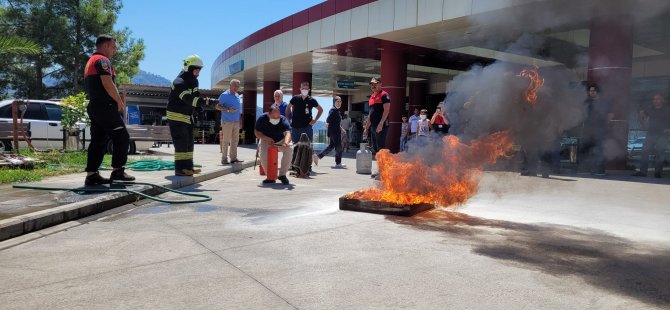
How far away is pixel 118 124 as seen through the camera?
6496 mm

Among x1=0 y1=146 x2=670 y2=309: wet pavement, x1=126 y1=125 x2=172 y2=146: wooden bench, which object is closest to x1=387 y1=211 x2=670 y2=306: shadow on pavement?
x1=0 y1=146 x2=670 y2=309: wet pavement

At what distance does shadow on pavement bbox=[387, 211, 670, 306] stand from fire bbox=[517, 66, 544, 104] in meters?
1.75

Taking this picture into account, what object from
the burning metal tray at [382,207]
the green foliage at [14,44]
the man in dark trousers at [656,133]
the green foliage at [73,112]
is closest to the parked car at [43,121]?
the green foliage at [73,112]

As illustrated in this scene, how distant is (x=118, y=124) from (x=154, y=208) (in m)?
1.49

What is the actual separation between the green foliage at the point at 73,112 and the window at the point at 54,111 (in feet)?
3.31

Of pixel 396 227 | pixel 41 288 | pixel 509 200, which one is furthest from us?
pixel 509 200

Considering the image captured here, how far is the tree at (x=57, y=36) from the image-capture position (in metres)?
29.3

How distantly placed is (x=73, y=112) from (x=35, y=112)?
165cm

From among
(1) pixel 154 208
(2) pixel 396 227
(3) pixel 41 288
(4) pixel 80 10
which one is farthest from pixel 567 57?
(4) pixel 80 10

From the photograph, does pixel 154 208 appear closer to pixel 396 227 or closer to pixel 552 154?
pixel 396 227

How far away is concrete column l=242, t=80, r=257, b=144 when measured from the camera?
28.6m

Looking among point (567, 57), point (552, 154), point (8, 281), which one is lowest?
point (8, 281)

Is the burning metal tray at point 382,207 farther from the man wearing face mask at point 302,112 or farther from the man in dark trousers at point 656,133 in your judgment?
the man in dark trousers at point 656,133

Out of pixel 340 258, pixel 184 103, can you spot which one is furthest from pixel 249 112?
pixel 340 258
